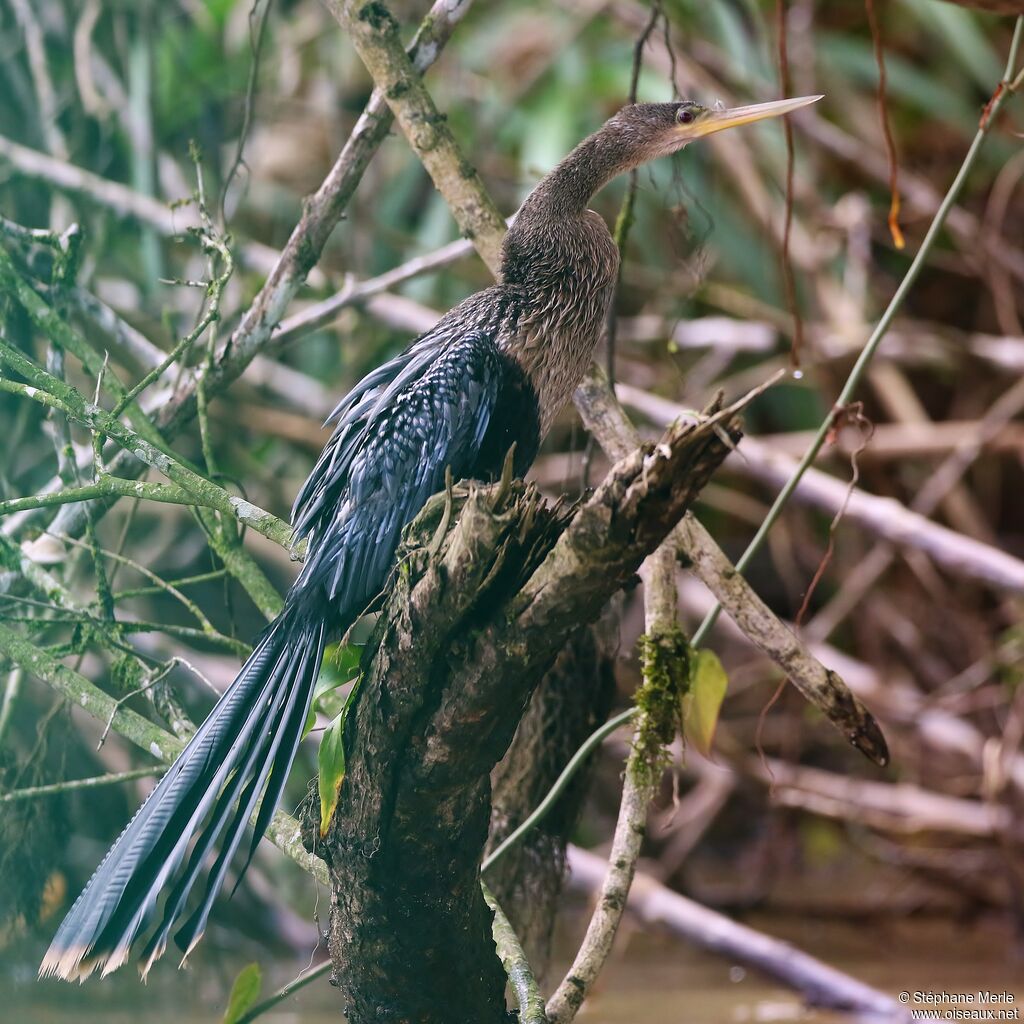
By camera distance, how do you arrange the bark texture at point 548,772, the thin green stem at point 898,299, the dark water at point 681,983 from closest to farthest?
the thin green stem at point 898,299, the bark texture at point 548,772, the dark water at point 681,983

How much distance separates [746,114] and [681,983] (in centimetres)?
271

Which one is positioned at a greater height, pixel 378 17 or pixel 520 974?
pixel 378 17

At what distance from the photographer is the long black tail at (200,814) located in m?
1.47

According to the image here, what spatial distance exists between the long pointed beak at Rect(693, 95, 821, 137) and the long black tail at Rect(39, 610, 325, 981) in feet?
4.14

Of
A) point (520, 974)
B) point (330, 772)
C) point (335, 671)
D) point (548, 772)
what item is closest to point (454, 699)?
point (330, 772)

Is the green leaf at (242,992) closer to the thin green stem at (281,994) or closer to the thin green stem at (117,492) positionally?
the thin green stem at (281,994)

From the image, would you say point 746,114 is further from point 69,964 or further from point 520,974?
point 69,964

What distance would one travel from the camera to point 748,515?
4957mm

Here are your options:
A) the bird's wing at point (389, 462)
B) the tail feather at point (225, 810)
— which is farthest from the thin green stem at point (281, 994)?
the bird's wing at point (389, 462)

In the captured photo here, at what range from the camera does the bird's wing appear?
180 centimetres

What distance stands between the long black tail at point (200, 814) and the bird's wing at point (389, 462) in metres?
0.12

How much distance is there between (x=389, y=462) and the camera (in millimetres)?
1891

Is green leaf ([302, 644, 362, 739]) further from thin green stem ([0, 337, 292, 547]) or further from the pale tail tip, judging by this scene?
the pale tail tip

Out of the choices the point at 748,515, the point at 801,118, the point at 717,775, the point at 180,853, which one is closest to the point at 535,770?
the point at 180,853
